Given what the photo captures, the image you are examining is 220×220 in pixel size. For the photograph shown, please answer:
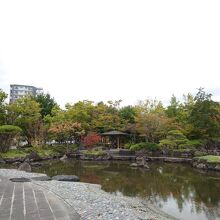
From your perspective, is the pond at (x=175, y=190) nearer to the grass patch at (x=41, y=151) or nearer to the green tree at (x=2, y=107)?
the grass patch at (x=41, y=151)

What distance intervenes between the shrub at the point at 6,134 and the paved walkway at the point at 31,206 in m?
17.2

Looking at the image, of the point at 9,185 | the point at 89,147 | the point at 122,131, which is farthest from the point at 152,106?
the point at 9,185

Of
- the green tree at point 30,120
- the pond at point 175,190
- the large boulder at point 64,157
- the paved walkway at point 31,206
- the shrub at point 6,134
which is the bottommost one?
the pond at point 175,190

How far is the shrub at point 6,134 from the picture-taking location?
24641 mm

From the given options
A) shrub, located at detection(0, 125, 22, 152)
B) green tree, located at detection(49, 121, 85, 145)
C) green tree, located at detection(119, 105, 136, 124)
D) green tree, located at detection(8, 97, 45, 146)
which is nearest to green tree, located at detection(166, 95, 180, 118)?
green tree, located at detection(119, 105, 136, 124)

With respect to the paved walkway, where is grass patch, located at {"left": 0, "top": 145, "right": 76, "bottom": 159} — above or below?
above

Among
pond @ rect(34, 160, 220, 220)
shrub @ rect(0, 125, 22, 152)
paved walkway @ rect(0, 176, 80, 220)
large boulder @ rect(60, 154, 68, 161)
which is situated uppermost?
shrub @ rect(0, 125, 22, 152)

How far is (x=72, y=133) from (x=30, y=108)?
19.8ft

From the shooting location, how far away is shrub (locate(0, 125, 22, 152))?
24641mm

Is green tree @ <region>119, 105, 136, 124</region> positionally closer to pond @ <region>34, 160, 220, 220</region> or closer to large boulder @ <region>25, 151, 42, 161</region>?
large boulder @ <region>25, 151, 42, 161</region>

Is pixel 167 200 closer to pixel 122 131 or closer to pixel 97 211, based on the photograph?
pixel 97 211

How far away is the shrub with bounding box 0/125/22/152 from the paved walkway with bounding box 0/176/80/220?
17187 millimetres

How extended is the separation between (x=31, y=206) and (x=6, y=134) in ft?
65.7

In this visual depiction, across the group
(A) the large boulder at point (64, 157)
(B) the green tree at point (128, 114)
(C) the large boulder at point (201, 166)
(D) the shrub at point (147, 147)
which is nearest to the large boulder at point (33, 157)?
(A) the large boulder at point (64, 157)
